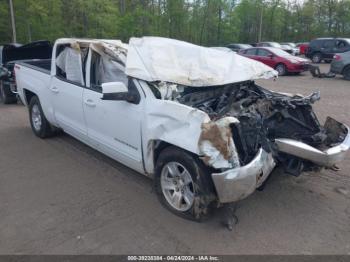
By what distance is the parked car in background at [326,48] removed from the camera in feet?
76.7

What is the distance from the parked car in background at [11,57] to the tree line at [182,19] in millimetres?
27739

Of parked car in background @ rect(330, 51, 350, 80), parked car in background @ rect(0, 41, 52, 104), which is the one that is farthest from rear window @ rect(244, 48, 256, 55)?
parked car in background @ rect(0, 41, 52, 104)

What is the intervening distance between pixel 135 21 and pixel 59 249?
42214 mm

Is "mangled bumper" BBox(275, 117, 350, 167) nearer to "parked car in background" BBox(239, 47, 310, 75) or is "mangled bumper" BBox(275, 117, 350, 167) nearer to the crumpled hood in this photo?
the crumpled hood

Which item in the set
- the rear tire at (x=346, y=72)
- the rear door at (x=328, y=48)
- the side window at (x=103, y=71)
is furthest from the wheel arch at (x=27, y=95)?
the rear door at (x=328, y=48)

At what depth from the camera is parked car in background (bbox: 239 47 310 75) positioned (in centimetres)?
1897

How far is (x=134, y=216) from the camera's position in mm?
4012

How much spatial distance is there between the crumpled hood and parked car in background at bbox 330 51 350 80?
42.8ft

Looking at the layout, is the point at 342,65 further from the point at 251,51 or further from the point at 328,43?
the point at 328,43

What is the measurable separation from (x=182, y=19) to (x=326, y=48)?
3035 cm

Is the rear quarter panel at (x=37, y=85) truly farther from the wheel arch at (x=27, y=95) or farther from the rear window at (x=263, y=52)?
the rear window at (x=263, y=52)

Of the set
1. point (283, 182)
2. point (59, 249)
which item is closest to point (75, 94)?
point (59, 249)

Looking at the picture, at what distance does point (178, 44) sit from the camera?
5023 millimetres

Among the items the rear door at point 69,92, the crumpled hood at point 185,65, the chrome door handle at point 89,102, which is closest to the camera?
the crumpled hood at point 185,65
